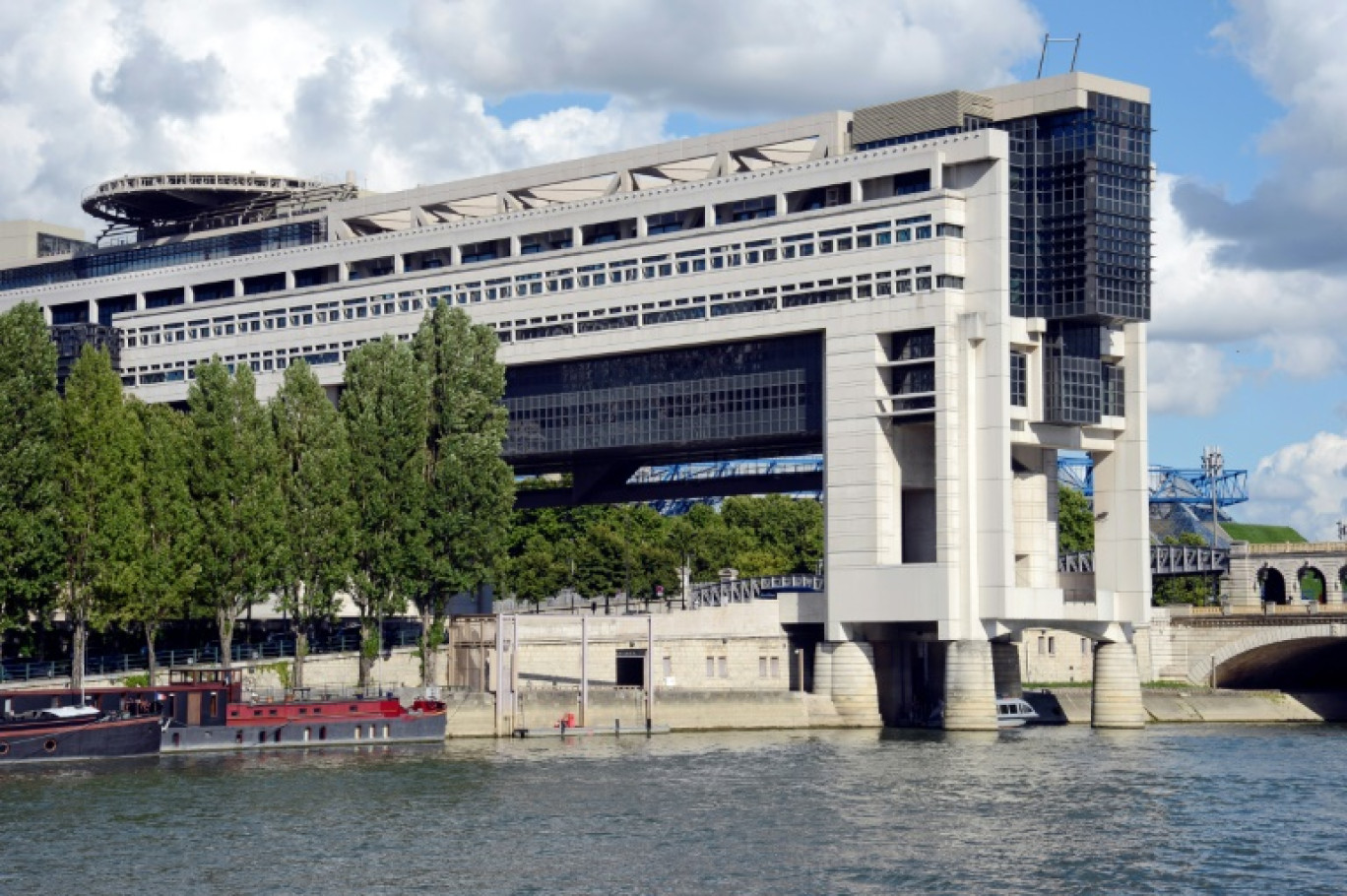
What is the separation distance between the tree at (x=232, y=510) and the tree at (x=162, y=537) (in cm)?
88

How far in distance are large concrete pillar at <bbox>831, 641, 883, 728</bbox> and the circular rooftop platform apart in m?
63.5

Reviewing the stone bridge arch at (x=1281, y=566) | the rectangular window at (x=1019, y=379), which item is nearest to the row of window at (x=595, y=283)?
the rectangular window at (x=1019, y=379)

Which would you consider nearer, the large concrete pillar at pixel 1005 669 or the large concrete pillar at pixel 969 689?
the large concrete pillar at pixel 969 689

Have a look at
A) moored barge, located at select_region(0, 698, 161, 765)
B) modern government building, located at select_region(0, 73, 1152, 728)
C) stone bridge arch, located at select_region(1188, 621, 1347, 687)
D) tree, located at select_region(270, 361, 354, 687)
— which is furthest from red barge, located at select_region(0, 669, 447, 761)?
stone bridge arch, located at select_region(1188, 621, 1347, 687)

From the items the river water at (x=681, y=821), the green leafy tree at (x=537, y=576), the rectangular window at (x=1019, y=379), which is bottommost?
the river water at (x=681, y=821)

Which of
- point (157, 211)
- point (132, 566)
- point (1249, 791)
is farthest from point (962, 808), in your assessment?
point (157, 211)

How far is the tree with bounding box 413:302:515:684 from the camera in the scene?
133500 mm

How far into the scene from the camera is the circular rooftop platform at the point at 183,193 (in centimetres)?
17675

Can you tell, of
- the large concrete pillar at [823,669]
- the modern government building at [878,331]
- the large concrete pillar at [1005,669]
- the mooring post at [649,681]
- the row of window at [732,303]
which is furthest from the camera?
the large concrete pillar at [1005,669]

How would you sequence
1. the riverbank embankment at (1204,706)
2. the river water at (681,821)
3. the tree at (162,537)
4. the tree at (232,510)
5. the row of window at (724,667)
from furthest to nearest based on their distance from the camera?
the riverbank embankment at (1204,706) → the row of window at (724,667) → the tree at (232,510) → the tree at (162,537) → the river water at (681,821)

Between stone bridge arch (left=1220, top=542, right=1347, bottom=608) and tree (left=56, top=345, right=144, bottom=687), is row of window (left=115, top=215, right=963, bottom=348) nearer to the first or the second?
tree (left=56, top=345, right=144, bottom=687)

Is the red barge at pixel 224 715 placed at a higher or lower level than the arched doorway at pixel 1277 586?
lower

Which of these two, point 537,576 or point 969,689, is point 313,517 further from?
point 537,576

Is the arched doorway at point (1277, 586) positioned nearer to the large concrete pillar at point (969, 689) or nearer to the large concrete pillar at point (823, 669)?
the large concrete pillar at point (969, 689)
